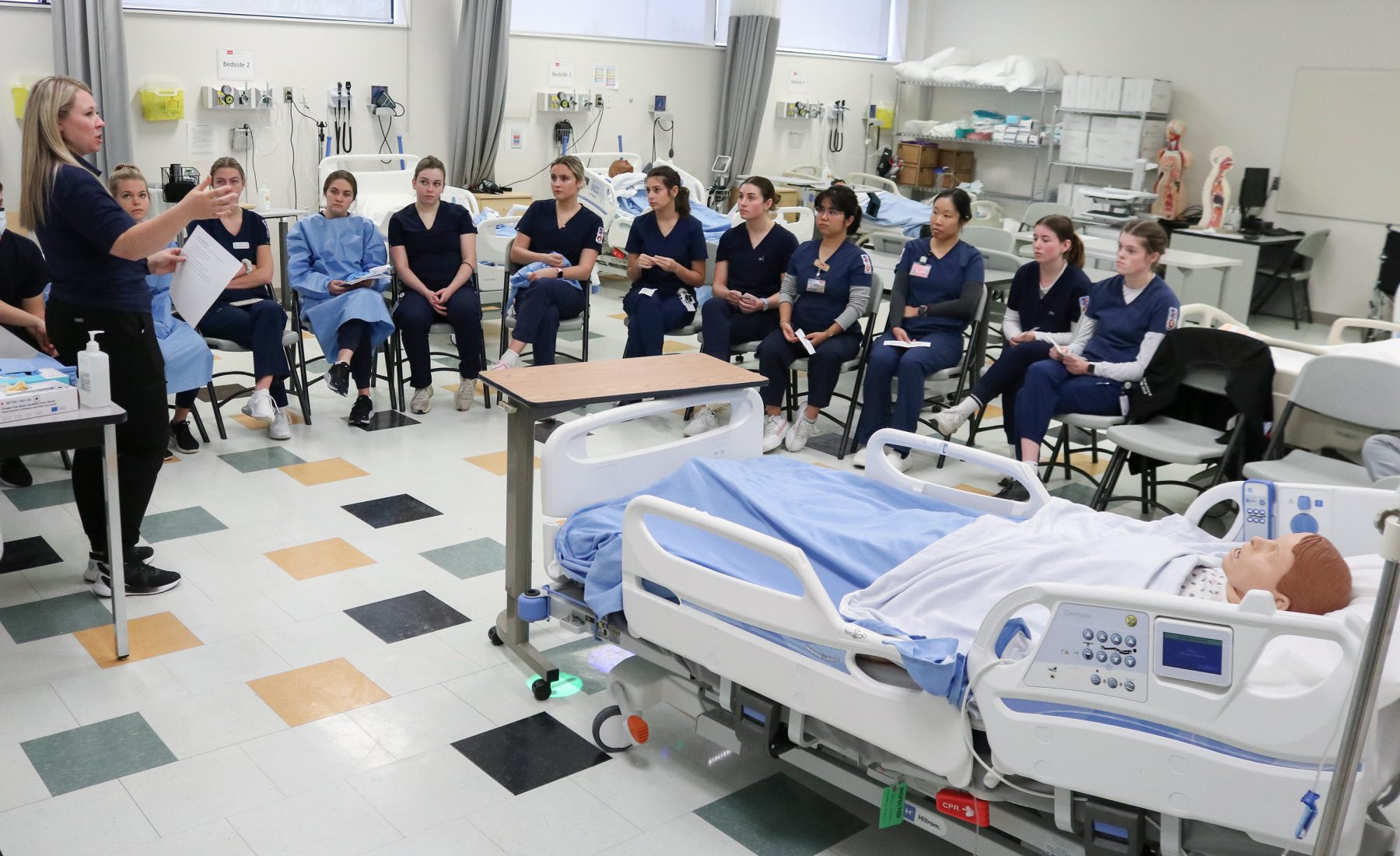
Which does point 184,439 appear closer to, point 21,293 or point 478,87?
point 21,293

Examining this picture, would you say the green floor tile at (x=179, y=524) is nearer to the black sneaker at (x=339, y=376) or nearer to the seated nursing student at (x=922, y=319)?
A: the black sneaker at (x=339, y=376)

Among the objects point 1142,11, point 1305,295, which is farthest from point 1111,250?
point 1142,11

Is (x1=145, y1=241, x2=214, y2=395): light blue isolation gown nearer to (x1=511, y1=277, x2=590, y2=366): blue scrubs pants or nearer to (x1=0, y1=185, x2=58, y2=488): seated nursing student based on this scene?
(x1=0, y1=185, x2=58, y2=488): seated nursing student

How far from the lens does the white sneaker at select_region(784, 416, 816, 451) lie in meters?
5.32

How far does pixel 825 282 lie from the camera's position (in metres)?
5.25

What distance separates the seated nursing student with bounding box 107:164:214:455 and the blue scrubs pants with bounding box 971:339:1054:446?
313 cm

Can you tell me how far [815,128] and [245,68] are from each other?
5367 millimetres

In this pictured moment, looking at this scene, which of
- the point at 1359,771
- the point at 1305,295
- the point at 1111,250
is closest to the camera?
the point at 1359,771

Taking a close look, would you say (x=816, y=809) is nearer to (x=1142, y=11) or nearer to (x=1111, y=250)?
(x=1111, y=250)

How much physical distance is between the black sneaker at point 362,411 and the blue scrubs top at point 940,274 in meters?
2.46

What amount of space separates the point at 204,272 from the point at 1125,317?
3.35 m

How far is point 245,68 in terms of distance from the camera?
7207 mm

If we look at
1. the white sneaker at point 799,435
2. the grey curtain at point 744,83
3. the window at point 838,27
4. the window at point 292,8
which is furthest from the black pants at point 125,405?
the window at point 838,27

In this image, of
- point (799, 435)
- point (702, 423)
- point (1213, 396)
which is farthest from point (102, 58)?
point (1213, 396)
